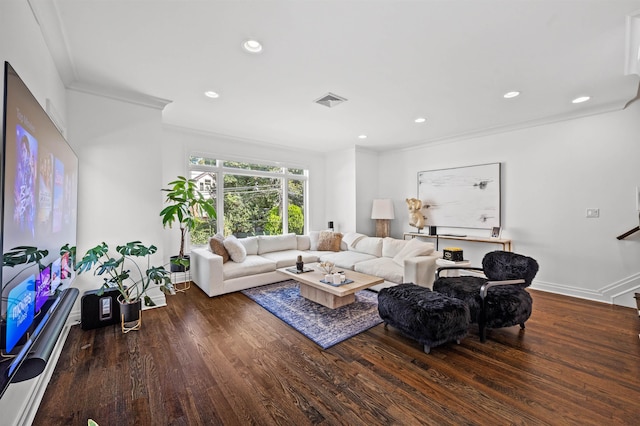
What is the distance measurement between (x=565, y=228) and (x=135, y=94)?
593 centimetres

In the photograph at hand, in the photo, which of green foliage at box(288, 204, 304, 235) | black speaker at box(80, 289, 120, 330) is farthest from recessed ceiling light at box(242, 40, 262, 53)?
green foliage at box(288, 204, 304, 235)

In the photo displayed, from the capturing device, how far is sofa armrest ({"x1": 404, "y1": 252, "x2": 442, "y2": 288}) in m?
3.54

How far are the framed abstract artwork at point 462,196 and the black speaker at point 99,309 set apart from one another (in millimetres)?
5045

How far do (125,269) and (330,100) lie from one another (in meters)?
3.18

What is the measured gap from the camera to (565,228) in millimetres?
3889

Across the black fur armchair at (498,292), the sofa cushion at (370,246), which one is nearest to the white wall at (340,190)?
the sofa cushion at (370,246)

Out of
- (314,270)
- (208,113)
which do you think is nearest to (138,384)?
(314,270)

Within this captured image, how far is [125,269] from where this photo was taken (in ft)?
10.6

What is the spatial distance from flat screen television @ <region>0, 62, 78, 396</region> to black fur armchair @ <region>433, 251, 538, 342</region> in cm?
307

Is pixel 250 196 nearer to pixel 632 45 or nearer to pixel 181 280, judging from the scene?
pixel 181 280

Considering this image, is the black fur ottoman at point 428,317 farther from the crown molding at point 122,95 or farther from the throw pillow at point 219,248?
the crown molding at point 122,95

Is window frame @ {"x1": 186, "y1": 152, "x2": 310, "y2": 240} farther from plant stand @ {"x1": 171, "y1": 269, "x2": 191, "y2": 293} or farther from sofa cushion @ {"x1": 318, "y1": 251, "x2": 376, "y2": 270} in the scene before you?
sofa cushion @ {"x1": 318, "y1": 251, "x2": 376, "y2": 270}

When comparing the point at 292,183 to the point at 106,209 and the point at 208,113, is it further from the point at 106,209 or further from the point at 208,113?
the point at 106,209

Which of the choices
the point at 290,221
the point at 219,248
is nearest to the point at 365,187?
the point at 290,221
